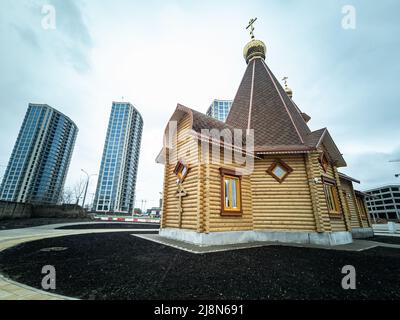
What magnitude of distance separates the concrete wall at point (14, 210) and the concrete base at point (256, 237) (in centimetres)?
1701

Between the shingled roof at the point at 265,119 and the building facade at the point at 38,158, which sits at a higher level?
the building facade at the point at 38,158

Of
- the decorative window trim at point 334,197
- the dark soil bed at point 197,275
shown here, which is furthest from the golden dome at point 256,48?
the dark soil bed at point 197,275

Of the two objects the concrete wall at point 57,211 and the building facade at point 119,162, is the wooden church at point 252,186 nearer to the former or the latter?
the concrete wall at point 57,211

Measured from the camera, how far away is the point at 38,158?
3034 inches

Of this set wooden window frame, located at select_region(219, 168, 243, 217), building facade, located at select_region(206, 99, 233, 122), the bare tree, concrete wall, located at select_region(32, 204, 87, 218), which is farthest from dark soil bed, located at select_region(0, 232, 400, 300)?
building facade, located at select_region(206, 99, 233, 122)

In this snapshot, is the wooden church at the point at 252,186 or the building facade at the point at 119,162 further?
the building facade at the point at 119,162

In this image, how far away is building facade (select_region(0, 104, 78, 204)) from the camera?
245 feet

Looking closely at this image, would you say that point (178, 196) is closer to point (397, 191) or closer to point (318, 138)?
point (318, 138)

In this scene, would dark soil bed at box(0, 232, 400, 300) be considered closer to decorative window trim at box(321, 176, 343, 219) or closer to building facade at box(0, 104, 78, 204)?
decorative window trim at box(321, 176, 343, 219)

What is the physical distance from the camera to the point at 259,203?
8695 mm

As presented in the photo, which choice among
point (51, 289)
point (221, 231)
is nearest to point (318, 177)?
point (221, 231)

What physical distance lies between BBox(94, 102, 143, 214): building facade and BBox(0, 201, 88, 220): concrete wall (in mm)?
64724

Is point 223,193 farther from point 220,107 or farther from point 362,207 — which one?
point 220,107

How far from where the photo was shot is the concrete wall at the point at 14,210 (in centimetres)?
1516
